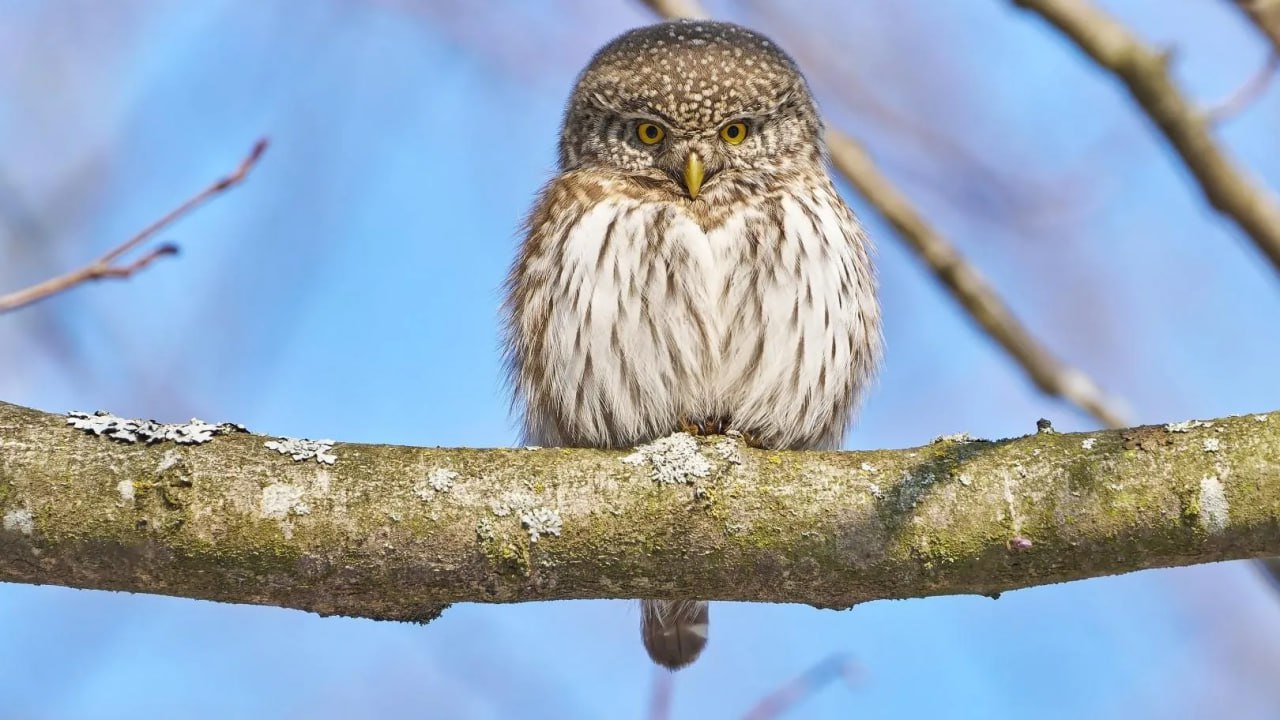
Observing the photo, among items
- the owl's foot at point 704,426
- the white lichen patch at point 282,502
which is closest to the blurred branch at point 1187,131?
the owl's foot at point 704,426

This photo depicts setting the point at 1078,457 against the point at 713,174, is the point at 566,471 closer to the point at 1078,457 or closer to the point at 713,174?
the point at 1078,457

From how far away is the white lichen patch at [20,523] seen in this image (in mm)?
2756

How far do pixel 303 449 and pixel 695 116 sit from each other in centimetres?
221

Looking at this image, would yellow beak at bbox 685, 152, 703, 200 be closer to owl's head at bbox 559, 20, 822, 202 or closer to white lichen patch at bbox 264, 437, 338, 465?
owl's head at bbox 559, 20, 822, 202

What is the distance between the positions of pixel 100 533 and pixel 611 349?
171cm

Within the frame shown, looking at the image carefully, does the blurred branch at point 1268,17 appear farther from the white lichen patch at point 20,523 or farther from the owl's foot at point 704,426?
the white lichen patch at point 20,523

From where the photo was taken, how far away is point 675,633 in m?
4.59

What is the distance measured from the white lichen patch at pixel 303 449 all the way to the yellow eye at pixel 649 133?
80.2 inches

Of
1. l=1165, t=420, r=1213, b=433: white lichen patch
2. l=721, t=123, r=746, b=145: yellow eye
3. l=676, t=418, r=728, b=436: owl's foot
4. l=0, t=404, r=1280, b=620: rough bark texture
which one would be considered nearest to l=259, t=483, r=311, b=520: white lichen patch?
l=0, t=404, r=1280, b=620: rough bark texture

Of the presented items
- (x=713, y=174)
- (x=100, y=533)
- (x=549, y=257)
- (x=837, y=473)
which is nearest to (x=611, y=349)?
(x=549, y=257)

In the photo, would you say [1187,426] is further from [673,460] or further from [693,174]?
[693,174]

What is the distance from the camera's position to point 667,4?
3.95 metres

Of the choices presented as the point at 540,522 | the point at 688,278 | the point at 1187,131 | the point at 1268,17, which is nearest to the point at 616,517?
the point at 540,522

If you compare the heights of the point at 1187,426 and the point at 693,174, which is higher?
the point at 693,174
